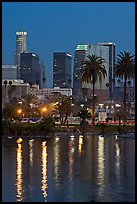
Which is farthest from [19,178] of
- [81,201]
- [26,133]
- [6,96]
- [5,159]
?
[6,96]

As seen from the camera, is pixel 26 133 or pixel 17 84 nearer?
pixel 26 133

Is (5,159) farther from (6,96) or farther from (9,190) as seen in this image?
(6,96)

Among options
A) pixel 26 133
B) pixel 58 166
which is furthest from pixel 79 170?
pixel 26 133

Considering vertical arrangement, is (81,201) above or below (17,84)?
below

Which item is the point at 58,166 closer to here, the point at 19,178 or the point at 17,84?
the point at 19,178

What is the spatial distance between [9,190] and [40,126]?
42.3m

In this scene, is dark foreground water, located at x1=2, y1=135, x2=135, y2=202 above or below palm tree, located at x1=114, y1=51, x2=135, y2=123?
below

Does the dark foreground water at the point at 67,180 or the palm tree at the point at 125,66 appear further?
the palm tree at the point at 125,66

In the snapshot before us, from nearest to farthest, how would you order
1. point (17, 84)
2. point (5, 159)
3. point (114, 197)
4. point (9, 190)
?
1. point (114, 197)
2. point (9, 190)
3. point (5, 159)
4. point (17, 84)

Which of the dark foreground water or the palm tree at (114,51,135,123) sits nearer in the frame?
the dark foreground water

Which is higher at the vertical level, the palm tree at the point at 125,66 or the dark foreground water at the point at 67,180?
the palm tree at the point at 125,66

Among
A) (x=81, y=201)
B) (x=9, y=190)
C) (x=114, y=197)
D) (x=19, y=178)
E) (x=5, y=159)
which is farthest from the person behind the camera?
(x=5, y=159)

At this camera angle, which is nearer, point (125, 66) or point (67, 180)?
point (67, 180)

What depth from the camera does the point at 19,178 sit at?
17.0m
